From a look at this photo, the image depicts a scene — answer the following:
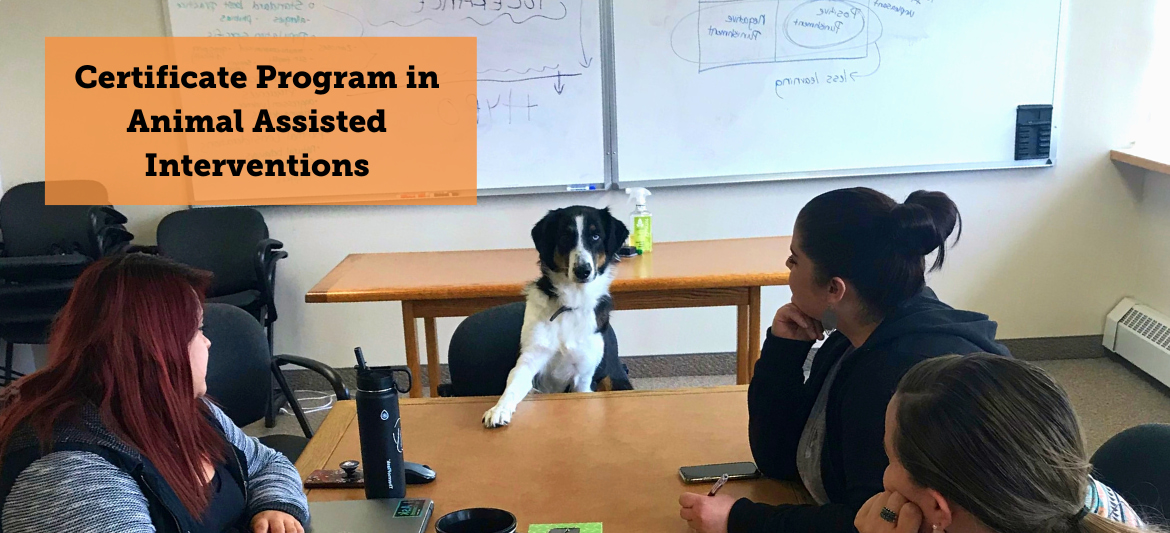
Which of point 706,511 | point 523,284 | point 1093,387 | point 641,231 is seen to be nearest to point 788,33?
point 641,231

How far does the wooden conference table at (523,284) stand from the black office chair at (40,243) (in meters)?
1.39

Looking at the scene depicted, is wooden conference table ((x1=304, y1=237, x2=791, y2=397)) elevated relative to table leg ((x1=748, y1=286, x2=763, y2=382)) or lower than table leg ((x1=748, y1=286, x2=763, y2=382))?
elevated

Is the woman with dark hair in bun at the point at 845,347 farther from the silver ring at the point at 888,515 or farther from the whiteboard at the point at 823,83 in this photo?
the whiteboard at the point at 823,83

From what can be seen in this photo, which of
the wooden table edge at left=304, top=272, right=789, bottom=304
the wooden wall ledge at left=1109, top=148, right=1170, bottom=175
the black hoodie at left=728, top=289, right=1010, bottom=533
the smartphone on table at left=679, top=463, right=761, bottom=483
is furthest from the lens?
the wooden wall ledge at left=1109, top=148, right=1170, bottom=175

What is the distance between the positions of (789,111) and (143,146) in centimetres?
304

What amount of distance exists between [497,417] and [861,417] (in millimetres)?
741

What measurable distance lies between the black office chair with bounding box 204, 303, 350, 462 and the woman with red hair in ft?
3.03

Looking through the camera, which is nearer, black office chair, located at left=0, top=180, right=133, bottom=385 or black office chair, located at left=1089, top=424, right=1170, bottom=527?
black office chair, located at left=1089, top=424, right=1170, bottom=527

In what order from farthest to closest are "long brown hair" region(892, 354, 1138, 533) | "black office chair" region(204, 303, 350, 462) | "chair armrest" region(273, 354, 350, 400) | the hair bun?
"black office chair" region(204, 303, 350, 462) → "chair armrest" region(273, 354, 350, 400) → the hair bun → "long brown hair" region(892, 354, 1138, 533)

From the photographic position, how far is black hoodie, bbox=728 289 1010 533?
112cm

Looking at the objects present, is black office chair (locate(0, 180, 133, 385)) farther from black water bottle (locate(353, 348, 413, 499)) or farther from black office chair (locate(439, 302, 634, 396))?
black water bottle (locate(353, 348, 413, 499))

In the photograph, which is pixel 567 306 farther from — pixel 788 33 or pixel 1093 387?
pixel 1093 387

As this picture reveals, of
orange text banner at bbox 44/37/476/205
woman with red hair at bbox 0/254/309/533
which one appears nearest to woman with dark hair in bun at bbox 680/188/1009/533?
woman with red hair at bbox 0/254/309/533

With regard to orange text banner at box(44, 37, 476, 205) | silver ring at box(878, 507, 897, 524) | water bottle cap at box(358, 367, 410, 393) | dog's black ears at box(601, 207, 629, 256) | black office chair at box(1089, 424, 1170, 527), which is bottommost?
black office chair at box(1089, 424, 1170, 527)
